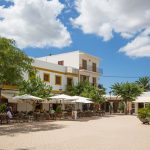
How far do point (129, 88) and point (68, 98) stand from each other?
19.0 m

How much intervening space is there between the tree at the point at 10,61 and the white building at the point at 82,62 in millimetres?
23258

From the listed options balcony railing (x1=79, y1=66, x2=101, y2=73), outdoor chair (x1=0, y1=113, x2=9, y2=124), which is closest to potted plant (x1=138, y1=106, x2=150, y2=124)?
outdoor chair (x1=0, y1=113, x2=9, y2=124)

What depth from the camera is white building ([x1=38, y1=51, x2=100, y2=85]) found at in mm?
48000

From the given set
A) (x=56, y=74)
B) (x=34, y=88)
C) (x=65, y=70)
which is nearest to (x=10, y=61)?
(x=34, y=88)

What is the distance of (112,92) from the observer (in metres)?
52.6

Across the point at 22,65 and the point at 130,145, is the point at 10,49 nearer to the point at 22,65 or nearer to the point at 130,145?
the point at 22,65

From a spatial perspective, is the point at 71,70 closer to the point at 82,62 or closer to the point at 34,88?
the point at 82,62

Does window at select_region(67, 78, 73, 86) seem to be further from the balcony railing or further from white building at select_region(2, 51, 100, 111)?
the balcony railing

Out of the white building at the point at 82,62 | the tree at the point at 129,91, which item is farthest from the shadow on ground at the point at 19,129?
the tree at the point at 129,91

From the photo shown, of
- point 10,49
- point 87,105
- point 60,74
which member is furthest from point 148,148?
point 87,105

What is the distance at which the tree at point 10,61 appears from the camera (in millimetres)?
21750

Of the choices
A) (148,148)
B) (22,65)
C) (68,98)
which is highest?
(22,65)

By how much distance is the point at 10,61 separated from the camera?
22.5m

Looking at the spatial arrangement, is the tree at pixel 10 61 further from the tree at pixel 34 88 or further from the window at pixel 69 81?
the window at pixel 69 81
